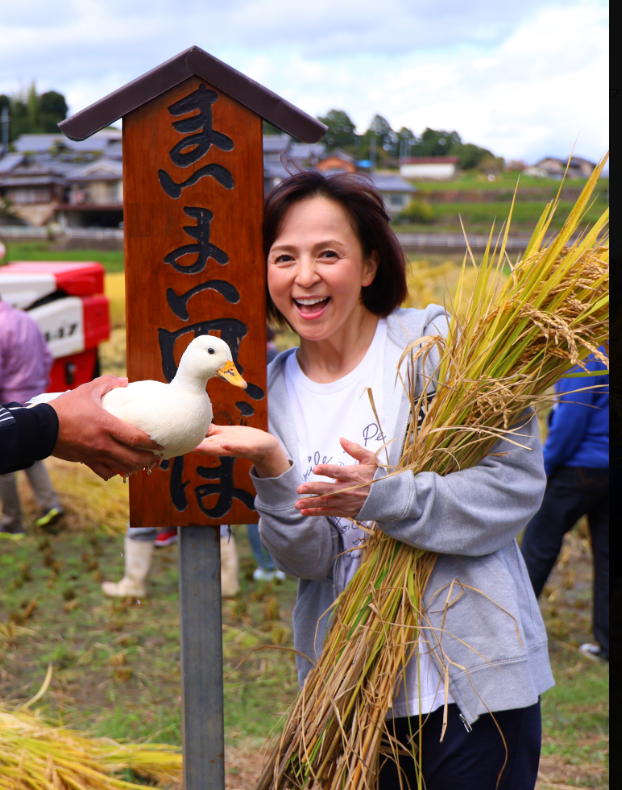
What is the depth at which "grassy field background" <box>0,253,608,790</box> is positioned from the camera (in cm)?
325

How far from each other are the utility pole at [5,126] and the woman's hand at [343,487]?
10477 mm

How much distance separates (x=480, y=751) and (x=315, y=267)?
112cm

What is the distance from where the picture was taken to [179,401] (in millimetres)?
1418

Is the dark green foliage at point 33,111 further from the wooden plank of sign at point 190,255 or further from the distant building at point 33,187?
the wooden plank of sign at point 190,255

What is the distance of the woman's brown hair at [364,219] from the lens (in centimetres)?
172

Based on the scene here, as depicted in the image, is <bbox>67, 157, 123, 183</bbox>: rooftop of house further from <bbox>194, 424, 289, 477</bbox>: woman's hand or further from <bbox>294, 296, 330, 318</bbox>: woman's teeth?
<bbox>194, 424, 289, 477</bbox>: woman's hand

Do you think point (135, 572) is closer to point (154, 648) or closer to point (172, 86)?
point (154, 648)

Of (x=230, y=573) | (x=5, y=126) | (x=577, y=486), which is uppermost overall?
(x=5, y=126)

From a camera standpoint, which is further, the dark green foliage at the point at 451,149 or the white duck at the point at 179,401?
the dark green foliage at the point at 451,149

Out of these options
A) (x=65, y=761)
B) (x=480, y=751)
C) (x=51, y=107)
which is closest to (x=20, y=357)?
(x=65, y=761)

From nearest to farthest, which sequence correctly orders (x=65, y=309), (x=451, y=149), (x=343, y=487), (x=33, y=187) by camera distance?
(x=343, y=487) → (x=65, y=309) → (x=451, y=149) → (x=33, y=187)

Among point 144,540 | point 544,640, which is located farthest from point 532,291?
point 144,540

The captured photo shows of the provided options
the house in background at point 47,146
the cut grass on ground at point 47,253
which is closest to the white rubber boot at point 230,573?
the cut grass on ground at point 47,253

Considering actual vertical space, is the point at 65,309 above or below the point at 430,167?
below
